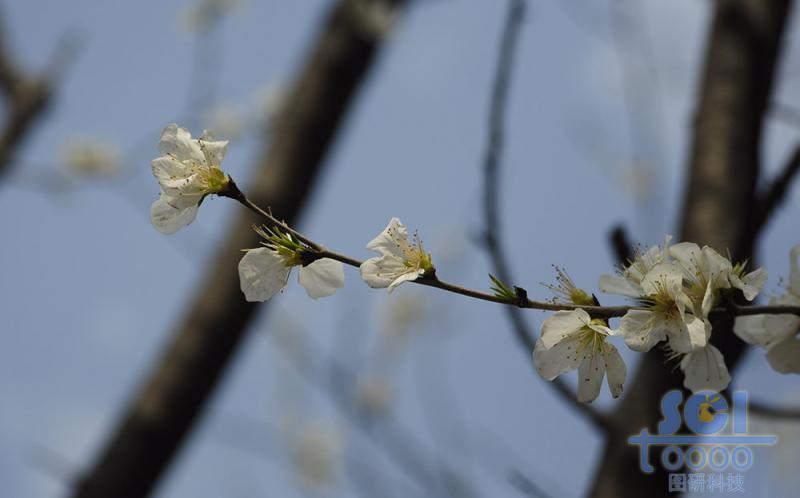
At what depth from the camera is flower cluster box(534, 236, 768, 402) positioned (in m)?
0.78

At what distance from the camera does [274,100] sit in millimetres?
4250

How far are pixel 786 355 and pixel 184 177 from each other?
663 mm

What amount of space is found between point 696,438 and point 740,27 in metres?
0.98

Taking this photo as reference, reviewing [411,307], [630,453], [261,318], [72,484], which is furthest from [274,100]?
[630,453]

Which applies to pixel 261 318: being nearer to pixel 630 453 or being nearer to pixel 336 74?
pixel 336 74

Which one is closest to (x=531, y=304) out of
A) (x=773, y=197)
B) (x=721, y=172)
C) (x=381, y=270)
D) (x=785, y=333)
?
(x=381, y=270)

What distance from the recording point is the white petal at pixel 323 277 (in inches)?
34.9

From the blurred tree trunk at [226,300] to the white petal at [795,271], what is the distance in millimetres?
1484

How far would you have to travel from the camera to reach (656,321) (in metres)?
0.81

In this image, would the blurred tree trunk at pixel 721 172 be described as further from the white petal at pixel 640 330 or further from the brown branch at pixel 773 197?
the white petal at pixel 640 330

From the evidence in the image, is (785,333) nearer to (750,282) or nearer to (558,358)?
(750,282)

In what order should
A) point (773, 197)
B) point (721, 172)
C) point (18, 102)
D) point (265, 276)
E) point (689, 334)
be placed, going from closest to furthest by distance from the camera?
point (689, 334) → point (265, 276) → point (773, 197) → point (721, 172) → point (18, 102)

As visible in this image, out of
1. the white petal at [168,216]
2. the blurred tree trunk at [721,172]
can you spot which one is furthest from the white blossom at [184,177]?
the blurred tree trunk at [721,172]

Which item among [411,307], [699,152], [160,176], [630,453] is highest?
[411,307]
